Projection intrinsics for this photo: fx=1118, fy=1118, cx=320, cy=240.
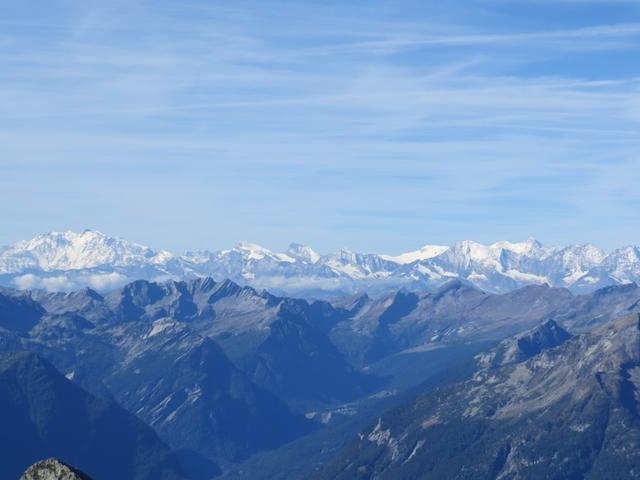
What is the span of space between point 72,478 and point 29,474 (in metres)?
2.39

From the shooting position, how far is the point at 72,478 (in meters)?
50.4

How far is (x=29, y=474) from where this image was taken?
51375mm
